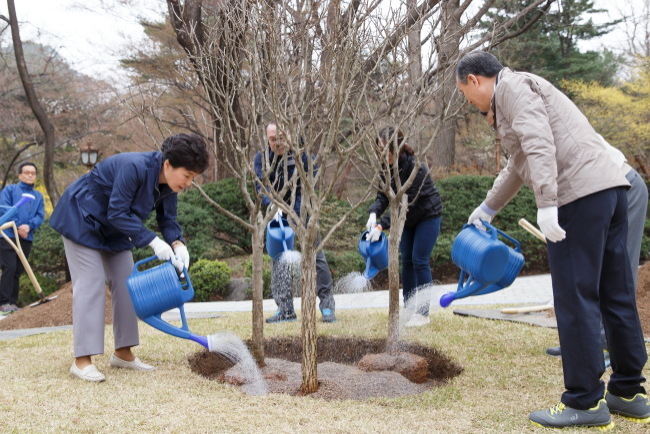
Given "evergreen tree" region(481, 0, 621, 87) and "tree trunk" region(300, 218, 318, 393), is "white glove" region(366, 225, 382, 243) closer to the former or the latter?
"tree trunk" region(300, 218, 318, 393)

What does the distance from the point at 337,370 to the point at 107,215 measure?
1645mm

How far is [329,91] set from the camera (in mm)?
3238

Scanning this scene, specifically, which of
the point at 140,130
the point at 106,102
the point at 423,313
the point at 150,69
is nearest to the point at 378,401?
the point at 423,313

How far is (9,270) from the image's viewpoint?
25.2 ft

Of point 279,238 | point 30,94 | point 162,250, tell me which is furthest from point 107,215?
point 30,94

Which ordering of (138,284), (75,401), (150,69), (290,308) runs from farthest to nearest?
(150,69)
(290,308)
(138,284)
(75,401)

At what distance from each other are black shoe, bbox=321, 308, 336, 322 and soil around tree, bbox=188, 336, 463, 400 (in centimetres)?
Result: 68

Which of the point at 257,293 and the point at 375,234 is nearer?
the point at 257,293

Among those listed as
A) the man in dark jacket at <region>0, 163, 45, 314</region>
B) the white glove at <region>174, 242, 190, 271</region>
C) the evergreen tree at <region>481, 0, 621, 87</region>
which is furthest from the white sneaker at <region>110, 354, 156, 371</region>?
the evergreen tree at <region>481, 0, 621, 87</region>

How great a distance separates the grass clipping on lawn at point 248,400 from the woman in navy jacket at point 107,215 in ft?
0.97

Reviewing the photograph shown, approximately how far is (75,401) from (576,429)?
2.15m

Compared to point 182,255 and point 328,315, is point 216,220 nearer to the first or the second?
point 328,315

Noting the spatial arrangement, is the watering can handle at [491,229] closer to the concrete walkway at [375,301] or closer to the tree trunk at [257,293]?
the tree trunk at [257,293]

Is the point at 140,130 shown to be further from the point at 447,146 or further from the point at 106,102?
the point at 447,146
